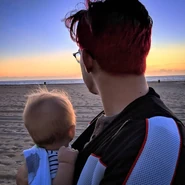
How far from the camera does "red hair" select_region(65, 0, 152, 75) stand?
127 cm

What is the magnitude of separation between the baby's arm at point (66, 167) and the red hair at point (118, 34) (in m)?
0.59

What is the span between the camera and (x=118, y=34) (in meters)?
1.27

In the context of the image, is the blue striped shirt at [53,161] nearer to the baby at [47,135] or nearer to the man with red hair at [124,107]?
the baby at [47,135]

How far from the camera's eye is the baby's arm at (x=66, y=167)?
1.53 metres

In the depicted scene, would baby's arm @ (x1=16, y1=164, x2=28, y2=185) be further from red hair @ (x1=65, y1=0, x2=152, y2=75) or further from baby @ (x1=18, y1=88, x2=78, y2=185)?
red hair @ (x1=65, y1=0, x2=152, y2=75)

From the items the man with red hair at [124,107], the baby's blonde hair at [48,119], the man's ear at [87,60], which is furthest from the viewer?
the baby's blonde hair at [48,119]

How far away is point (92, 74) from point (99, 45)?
0.68 ft

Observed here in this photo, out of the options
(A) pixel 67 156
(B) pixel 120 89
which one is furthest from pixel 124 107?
(A) pixel 67 156

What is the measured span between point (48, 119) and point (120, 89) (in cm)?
73

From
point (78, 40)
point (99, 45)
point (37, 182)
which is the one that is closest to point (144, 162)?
point (99, 45)

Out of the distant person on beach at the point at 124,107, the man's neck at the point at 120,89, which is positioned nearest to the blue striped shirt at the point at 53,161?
the distant person on beach at the point at 124,107

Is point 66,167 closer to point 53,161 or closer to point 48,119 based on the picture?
point 53,161

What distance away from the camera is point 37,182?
165cm

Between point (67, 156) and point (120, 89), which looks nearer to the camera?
point (120, 89)
